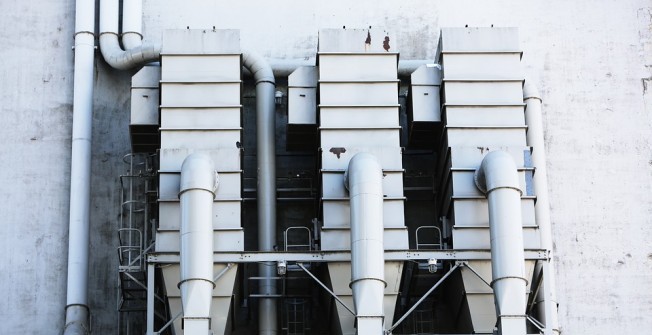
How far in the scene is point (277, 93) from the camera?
3931 centimetres

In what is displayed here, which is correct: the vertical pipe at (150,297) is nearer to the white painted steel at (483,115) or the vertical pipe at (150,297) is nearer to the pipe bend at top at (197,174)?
the pipe bend at top at (197,174)

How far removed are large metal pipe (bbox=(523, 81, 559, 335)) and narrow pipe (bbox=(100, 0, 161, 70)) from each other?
9.57m

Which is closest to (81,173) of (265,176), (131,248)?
(131,248)

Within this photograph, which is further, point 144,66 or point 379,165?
point 144,66

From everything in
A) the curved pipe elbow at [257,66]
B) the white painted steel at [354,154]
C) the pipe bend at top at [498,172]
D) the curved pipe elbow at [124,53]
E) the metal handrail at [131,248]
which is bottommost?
the metal handrail at [131,248]

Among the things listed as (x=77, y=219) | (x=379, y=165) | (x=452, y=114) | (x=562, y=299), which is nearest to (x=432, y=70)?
(x=452, y=114)

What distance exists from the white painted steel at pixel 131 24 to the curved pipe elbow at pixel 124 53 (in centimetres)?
28

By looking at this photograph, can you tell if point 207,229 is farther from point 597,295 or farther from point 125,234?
point 597,295

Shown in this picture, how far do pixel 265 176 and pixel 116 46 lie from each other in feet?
18.2

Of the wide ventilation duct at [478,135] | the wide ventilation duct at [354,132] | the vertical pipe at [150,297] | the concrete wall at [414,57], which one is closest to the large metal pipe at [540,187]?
the wide ventilation duct at [478,135]

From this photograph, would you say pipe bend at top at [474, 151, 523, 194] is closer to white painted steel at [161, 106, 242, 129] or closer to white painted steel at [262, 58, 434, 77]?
white painted steel at [262, 58, 434, 77]

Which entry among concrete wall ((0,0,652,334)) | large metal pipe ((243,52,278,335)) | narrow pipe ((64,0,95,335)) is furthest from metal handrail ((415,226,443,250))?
narrow pipe ((64,0,95,335))

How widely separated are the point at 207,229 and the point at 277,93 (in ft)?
20.8

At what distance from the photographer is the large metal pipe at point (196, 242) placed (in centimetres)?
3353
